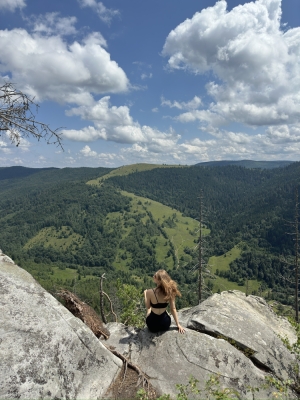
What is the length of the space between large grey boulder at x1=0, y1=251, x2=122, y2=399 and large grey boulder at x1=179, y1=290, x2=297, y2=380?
14.9 feet

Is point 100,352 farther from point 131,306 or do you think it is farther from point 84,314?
point 131,306

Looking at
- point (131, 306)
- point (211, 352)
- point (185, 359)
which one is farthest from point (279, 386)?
point (131, 306)

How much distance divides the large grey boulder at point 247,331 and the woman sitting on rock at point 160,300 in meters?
1.95

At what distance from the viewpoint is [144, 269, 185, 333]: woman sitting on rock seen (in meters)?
9.59

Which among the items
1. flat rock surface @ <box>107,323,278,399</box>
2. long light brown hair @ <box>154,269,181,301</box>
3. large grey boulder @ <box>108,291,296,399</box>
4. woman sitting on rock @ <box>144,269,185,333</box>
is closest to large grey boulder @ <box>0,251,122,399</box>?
flat rock surface @ <box>107,323,278,399</box>

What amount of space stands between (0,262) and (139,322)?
9.02 m

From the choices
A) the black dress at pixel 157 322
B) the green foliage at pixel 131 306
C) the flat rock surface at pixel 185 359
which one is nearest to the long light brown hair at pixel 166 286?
the black dress at pixel 157 322

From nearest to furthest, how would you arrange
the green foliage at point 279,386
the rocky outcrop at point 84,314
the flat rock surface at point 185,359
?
the green foliage at point 279,386 → the flat rock surface at point 185,359 → the rocky outcrop at point 84,314

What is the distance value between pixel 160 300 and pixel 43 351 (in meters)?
4.29

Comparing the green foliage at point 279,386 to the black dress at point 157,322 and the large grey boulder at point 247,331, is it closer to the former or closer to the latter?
the large grey boulder at point 247,331

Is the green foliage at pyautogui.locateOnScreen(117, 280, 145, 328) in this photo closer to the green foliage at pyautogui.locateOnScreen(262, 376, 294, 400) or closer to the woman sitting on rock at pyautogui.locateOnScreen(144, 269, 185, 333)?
the woman sitting on rock at pyautogui.locateOnScreen(144, 269, 185, 333)

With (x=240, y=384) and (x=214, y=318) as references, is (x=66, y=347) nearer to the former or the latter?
(x=240, y=384)

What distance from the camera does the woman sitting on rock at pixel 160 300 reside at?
31.4 ft

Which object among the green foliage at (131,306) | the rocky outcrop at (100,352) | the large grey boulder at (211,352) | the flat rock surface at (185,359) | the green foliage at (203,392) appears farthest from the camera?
the green foliage at (131,306)
